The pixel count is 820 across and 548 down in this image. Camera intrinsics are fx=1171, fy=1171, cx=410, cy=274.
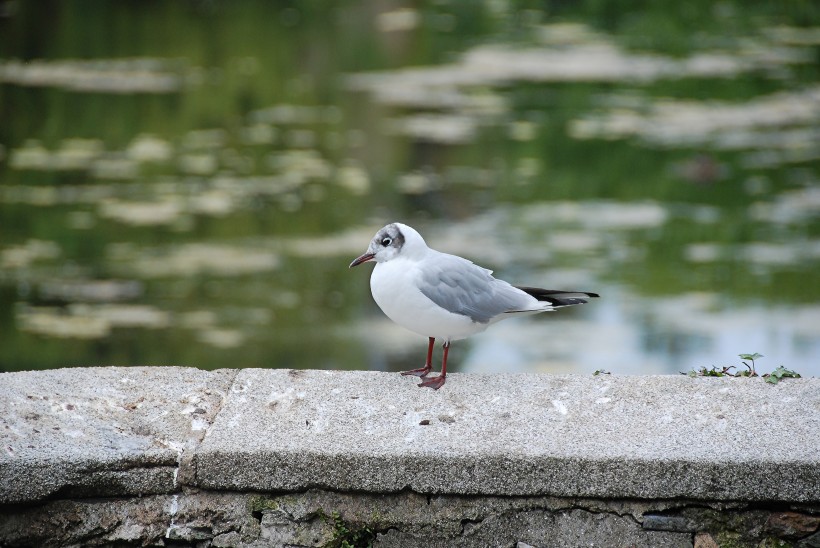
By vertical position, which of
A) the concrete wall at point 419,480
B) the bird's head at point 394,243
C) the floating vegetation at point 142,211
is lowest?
the floating vegetation at point 142,211

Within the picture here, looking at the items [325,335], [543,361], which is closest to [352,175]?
[325,335]

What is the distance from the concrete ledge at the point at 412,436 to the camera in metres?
2.82

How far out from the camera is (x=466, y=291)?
3.25 meters

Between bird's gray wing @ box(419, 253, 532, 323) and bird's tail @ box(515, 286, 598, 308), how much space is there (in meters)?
0.04

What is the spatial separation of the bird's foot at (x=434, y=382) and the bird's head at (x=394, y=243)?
36 cm

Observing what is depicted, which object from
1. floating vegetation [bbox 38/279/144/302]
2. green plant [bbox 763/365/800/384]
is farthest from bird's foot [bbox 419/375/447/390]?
floating vegetation [bbox 38/279/144/302]

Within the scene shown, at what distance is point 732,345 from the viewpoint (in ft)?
31.0

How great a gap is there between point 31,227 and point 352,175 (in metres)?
3.63

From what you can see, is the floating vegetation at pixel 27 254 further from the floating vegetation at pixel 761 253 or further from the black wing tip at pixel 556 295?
the black wing tip at pixel 556 295

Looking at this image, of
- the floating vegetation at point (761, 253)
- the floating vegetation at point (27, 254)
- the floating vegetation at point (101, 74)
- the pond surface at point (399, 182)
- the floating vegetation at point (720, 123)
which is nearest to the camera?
the pond surface at point (399, 182)

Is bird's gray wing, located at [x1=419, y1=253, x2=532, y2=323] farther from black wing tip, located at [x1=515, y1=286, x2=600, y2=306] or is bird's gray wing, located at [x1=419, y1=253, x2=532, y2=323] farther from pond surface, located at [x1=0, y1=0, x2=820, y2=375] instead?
pond surface, located at [x1=0, y1=0, x2=820, y2=375]

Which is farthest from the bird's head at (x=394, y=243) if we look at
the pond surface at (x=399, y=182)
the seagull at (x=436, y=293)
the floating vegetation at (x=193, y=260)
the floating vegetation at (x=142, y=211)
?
the floating vegetation at (x=142, y=211)

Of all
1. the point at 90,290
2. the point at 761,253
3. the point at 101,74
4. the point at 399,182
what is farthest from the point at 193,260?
the point at 101,74

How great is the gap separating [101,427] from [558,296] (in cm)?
130
